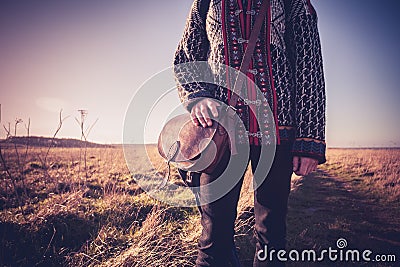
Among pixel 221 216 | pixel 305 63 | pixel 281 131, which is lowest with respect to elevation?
pixel 221 216

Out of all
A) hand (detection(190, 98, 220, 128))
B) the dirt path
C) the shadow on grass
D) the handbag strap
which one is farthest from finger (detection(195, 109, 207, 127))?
the dirt path

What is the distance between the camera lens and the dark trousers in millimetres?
1518

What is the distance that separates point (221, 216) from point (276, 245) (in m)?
0.39

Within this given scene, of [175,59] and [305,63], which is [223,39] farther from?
[305,63]

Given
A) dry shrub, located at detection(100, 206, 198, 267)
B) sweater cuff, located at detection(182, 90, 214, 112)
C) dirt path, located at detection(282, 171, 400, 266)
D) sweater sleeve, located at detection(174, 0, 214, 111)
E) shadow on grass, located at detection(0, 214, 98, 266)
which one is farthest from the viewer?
dirt path, located at detection(282, 171, 400, 266)

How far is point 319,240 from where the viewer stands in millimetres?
3426

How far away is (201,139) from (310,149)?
636 mm

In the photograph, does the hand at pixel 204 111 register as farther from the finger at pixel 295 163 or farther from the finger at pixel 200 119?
the finger at pixel 295 163

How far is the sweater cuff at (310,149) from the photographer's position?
1.49m

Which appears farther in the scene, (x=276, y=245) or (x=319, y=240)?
(x=319, y=240)

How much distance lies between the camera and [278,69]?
1576 millimetres

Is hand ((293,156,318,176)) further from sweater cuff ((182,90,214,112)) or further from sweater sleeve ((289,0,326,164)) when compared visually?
sweater cuff ((182,90,214,112))

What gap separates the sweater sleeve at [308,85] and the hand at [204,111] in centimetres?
54

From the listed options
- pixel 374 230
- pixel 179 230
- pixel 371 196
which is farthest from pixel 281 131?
pixel 371 196
